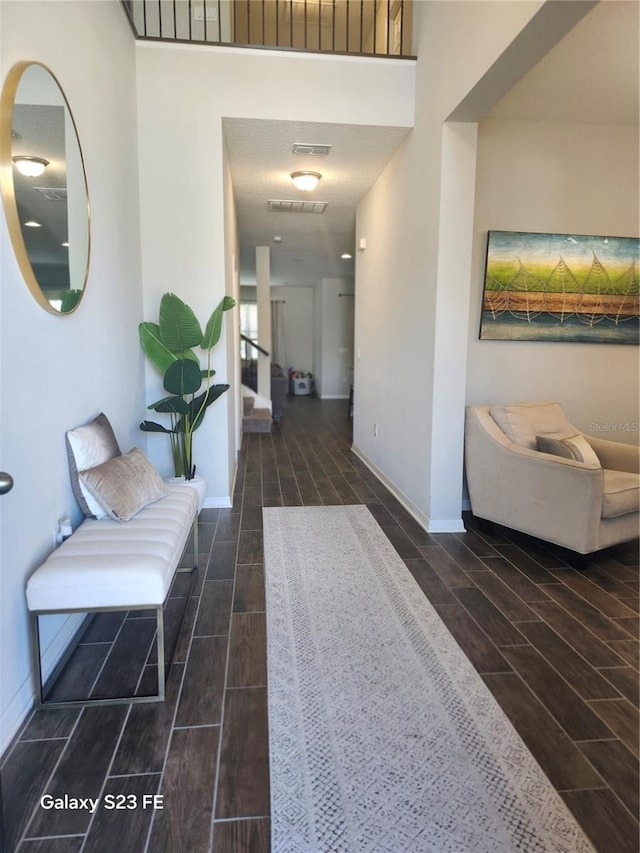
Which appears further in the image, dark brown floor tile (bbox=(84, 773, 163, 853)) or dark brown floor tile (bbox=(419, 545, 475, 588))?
dark brown floor tile (bbox=(419, 545, 475, 588))

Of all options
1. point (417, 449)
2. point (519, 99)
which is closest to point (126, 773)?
point (417, 449)

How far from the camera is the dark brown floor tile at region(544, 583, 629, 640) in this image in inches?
87.4

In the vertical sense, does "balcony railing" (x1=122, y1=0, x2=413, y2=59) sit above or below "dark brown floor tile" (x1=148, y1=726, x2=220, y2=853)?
above

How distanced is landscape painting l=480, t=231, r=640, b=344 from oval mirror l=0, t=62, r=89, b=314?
2721mm

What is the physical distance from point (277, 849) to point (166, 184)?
12.1ft

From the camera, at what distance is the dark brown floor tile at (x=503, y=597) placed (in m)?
2.35

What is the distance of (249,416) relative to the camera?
7035 mm

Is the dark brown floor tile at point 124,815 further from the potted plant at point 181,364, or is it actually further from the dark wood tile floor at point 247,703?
the potted plant at point 181,364

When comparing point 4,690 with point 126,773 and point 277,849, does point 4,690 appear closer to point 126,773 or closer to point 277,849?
point 126,773

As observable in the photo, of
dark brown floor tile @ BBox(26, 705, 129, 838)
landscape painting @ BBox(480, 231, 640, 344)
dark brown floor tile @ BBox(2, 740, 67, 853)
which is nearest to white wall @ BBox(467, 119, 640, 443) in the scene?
landscape painting @ BBox(480, 231, 640, 344)

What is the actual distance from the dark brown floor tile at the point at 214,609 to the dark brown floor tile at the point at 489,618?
1.15 m

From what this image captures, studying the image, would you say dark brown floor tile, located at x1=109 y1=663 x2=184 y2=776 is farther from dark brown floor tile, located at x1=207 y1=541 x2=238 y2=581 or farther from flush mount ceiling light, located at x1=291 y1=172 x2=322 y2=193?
flush mount ceiling light, located at x1=291 y1=172 x2=322 y2=193

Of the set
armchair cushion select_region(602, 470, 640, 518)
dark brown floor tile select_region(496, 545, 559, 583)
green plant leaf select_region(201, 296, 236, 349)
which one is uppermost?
green plant leaf select_region(201, 296, 236, 349)

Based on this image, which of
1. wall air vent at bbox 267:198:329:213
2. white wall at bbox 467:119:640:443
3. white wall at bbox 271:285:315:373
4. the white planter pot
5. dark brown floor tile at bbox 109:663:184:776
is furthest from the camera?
white wall at bbox 271:285:315:373
